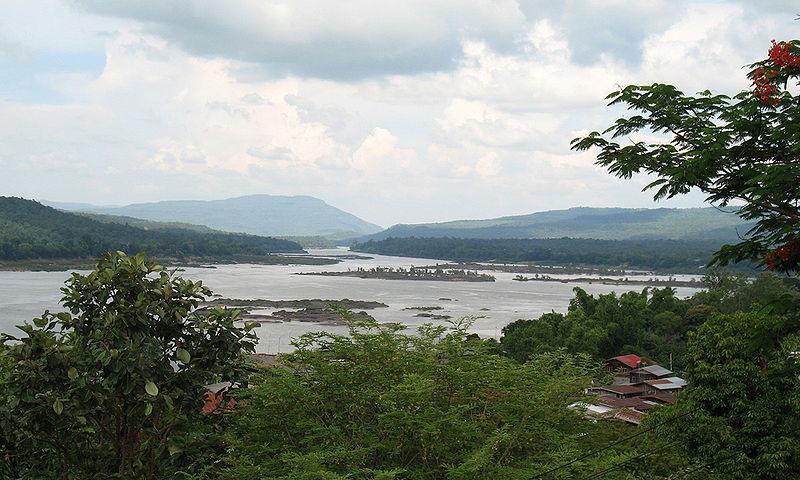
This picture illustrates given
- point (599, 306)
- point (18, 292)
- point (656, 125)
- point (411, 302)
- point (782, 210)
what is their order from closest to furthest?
1. point (782, 210)
2. point (656, 125)
3. point (599, 306)
4. point (18, 292)
5. point (411, 302)

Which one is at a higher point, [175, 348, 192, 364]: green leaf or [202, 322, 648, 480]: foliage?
[175, 348, 192, 364]: green leaf

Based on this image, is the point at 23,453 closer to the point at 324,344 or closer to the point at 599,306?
the point at 324,344

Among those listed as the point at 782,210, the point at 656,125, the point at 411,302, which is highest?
the point at 656,125

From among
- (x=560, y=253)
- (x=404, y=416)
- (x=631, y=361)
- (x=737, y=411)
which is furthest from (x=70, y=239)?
(x=404, y=416)

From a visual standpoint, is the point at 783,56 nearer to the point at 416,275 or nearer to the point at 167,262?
the point at 416,275

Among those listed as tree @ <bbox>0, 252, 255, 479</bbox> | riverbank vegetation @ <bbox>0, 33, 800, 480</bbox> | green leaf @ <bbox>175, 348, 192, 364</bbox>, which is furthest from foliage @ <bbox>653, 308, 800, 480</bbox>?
green leaf @ <bbox>175, 348, 192, 364</bbox>

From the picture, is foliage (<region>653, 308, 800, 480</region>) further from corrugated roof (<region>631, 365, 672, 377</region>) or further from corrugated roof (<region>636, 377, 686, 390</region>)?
corrugated roof (<region>631, 365, 672, 377</region>)

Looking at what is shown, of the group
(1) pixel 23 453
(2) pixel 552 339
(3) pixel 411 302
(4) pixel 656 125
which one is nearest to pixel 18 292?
(3) pixel 411 302
